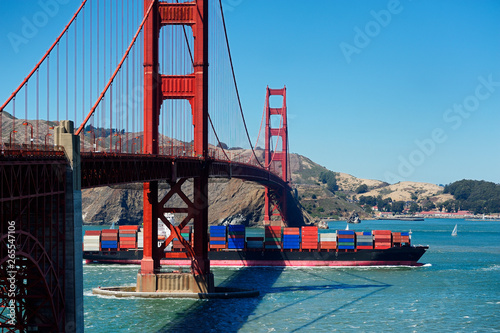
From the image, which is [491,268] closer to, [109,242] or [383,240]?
[383,240]

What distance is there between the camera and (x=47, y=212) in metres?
25.5

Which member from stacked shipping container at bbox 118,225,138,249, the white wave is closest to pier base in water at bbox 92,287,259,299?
stacked shipping container at bbox 118,225,138,249

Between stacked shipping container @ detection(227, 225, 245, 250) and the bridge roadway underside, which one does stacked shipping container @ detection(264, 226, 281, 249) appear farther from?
the bridge roadway underside

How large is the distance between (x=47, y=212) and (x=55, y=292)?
128 inches

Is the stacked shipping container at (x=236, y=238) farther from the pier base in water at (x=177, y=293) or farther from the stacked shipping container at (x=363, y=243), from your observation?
the pier base in water at (x=177, y=293)

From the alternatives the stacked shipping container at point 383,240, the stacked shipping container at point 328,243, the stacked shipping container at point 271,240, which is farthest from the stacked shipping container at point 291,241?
the stacked shipping container at point 383,240

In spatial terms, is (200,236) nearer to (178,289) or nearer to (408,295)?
(178,289)

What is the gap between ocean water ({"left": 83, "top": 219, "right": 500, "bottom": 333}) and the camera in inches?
1623

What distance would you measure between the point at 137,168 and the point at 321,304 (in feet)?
61.0

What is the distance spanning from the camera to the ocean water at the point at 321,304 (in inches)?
1623

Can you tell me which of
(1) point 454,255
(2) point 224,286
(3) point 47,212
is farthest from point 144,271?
(1) point 454,255

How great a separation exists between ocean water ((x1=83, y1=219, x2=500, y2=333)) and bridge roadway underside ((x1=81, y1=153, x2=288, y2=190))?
31.2 ft

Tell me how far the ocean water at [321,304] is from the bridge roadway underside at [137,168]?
31.2 ft

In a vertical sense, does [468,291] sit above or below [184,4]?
below
